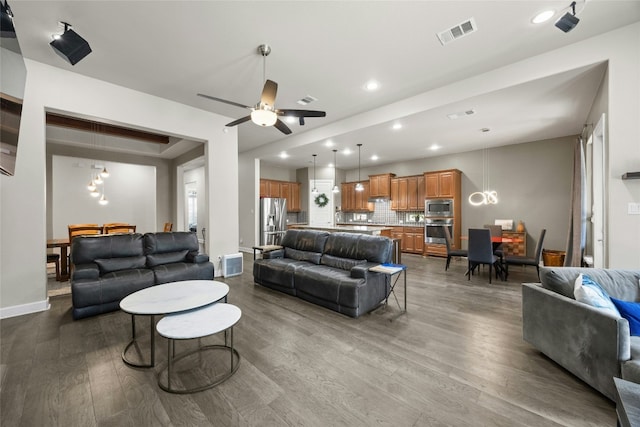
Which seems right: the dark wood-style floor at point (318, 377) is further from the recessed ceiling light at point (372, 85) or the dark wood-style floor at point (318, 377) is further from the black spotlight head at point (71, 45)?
the recessed ceiling light at point (372, 85)

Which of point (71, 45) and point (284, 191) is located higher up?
point (71, 45)

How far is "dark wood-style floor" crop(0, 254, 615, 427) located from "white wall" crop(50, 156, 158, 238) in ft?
17.6

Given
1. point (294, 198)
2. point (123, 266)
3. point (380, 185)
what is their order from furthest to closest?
1. point (294, 198)
2. point (380, 185)
3. point (123, 266)

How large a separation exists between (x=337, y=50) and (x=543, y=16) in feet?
6.78

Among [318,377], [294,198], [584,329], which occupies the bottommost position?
[318,377]

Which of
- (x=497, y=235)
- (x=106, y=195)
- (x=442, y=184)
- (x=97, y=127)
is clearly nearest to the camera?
(x=97, y=127)

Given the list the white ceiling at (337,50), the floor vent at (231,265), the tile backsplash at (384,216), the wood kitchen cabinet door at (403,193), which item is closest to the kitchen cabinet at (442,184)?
the wood kitchen cabinet door at (403,193)

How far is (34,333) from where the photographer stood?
2742 millimetres

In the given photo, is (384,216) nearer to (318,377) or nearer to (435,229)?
(435,229)

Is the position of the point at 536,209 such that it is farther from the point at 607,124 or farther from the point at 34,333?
the point at 34,333

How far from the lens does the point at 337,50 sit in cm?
305

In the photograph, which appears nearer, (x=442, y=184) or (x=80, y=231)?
(x=80, y=231)

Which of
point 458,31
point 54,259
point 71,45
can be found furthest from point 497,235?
point 54,259

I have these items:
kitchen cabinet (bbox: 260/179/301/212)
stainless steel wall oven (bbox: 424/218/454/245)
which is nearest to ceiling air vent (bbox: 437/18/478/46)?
stainless steel wall oven (bbox: 424/218/454/245)
